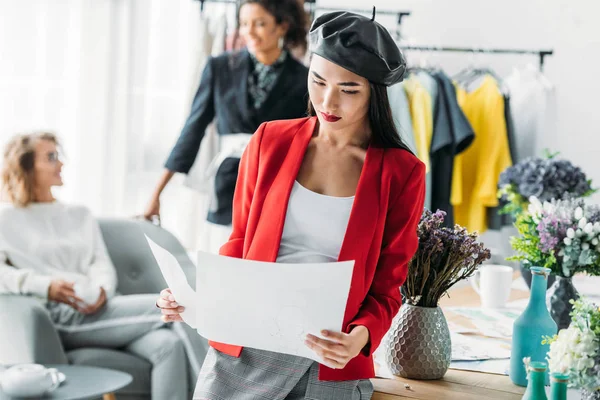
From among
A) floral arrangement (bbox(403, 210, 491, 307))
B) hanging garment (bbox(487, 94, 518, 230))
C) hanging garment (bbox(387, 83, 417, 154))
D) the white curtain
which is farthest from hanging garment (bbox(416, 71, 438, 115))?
floral arrangement (bbox(403, 210, 491, 307))

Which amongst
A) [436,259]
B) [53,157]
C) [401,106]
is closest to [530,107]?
[401,106]

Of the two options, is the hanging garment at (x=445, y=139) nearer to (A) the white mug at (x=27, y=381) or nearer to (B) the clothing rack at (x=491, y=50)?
(B) the clothing rack at (x=491, y=50)

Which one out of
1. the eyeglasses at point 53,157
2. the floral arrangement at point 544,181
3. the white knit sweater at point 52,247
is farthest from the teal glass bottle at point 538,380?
the eyeglasses at point 53,157

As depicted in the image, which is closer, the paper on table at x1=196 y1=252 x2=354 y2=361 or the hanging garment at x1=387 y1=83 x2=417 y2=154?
the paper on table at x1=196 y1=252 x2=354 y2=361

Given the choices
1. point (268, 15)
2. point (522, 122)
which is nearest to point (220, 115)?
point (268, 15)

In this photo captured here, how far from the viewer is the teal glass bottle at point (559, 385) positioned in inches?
43.1

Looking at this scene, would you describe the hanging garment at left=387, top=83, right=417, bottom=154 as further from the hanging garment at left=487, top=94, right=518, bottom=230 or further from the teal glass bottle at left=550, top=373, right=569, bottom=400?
the teal glass bottle at left=550, top=373, right=569, bottom=400

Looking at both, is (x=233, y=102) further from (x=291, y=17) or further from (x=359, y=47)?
(x=359, y=47)

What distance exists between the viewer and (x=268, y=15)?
2.67m

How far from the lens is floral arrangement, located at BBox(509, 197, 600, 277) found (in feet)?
4.91

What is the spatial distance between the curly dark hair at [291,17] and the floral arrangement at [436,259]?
142 centimetres

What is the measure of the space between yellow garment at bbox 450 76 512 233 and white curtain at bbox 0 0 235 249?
3.84 feet

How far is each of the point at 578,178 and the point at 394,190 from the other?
1213 millimetres

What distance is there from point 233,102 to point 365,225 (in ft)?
5.38
